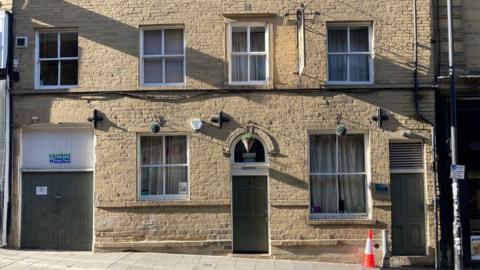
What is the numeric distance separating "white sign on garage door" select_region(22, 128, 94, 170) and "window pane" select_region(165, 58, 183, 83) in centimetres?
237

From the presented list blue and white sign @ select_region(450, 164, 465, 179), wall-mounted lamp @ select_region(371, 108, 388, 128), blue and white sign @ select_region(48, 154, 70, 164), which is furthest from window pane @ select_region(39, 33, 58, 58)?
blue and white sign @ select_region(450, 164, 465, 179)

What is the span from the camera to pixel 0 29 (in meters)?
14.2

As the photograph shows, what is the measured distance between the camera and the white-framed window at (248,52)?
14250 millimetres

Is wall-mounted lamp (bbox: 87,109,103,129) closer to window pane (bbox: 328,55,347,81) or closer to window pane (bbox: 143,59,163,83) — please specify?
window pane (bbox: 143,59,163,83)

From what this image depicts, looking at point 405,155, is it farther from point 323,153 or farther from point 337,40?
Answer: point 337,40

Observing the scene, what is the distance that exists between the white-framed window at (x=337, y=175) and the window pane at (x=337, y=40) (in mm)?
2171

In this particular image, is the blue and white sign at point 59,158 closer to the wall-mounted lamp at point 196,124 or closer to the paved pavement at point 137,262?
the paved pavement at point 137,262

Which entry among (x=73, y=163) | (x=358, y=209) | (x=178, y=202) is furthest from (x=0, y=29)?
(x=358, y=209)

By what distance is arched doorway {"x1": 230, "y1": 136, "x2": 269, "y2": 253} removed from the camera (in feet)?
45.8

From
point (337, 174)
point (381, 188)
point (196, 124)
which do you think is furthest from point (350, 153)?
point (196, 124)

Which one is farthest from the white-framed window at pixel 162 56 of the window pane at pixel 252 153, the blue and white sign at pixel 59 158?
the blue and white sign at pixel 59 158

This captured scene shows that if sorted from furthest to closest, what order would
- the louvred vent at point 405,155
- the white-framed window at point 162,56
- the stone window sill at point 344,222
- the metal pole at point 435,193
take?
the white-framed window at point 162,56 → the louvred vent at point 405,155 → the stone window sill at point 344,222 → the metal pole at point 435,193

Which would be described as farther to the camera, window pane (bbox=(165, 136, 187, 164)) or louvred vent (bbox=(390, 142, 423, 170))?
window pane (bbox=(165, 136, 187, 164))

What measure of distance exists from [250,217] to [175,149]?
2.50 metres
